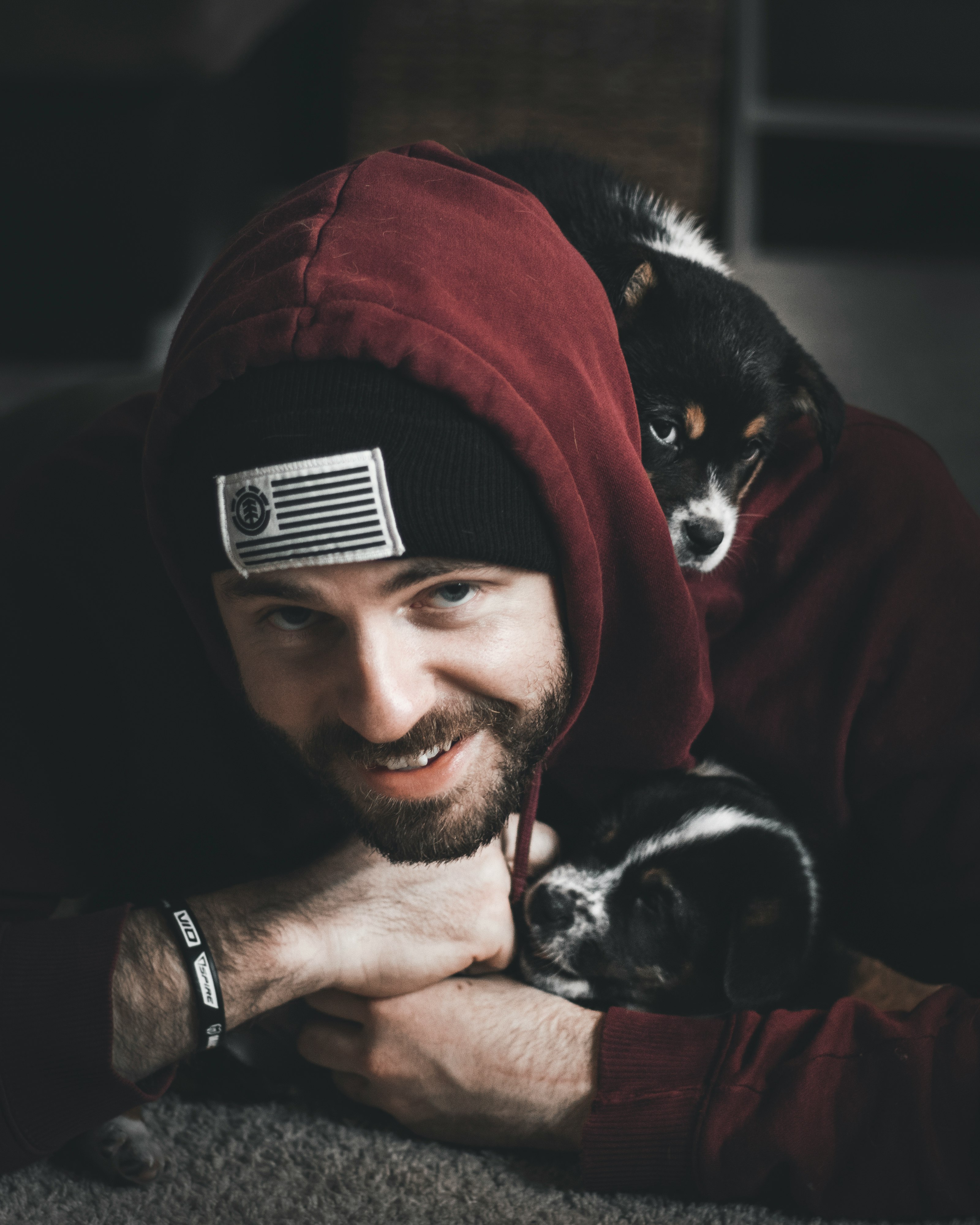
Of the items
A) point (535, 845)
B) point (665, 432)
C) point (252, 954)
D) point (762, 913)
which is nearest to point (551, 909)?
point (535, 845)

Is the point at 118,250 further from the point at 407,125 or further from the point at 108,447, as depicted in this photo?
the point at 108,447

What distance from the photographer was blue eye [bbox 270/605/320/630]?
39.5 inches

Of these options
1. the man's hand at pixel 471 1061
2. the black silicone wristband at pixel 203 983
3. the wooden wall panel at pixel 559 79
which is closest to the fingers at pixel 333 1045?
Result: the man's hand at pixel 471 1061

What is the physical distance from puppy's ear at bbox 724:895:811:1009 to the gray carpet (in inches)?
9.6

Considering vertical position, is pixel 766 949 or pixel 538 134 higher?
pixel 538 134

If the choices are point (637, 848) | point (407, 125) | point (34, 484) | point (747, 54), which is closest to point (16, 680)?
point (34, 484)

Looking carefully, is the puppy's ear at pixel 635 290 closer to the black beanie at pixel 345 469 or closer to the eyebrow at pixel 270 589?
the black beanie at pixel 345 469

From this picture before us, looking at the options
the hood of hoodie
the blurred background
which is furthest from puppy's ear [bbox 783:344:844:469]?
the blurred background

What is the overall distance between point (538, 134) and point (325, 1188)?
9.76 feet

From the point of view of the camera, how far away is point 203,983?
1082 millimetres

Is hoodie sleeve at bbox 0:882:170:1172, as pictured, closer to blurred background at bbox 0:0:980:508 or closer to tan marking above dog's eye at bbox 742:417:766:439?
tan marking above dog's eye at bbox 742:417:766:439

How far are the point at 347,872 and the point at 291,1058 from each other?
0.24 m

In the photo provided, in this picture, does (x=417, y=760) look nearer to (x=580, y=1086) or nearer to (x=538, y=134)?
(x=580, y=1086)

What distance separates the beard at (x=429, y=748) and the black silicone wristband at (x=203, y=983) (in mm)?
187
